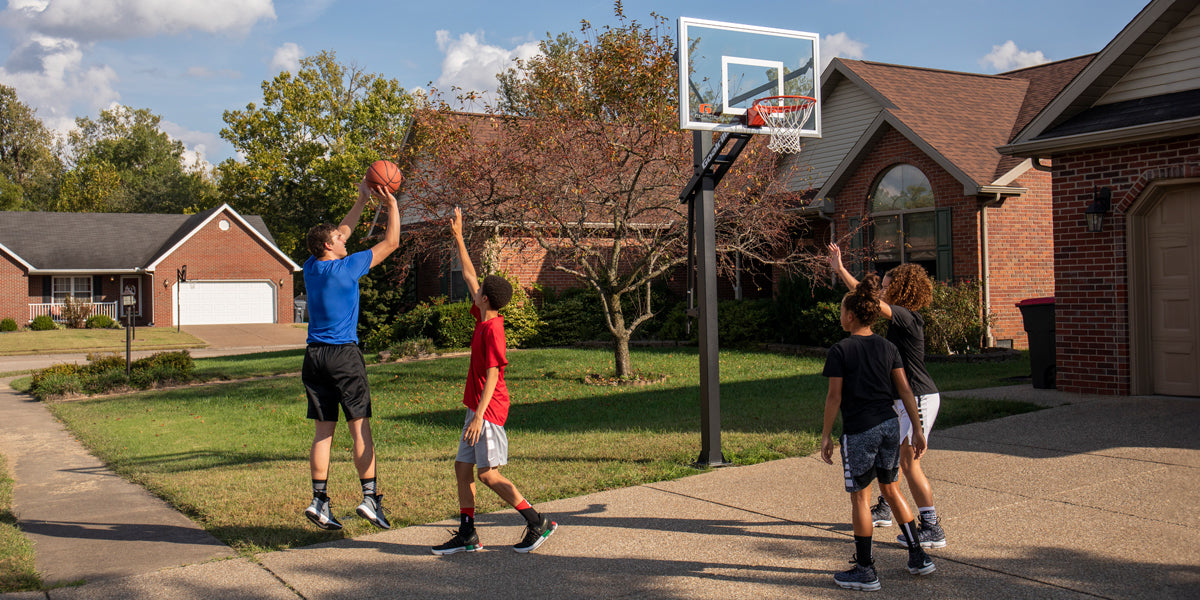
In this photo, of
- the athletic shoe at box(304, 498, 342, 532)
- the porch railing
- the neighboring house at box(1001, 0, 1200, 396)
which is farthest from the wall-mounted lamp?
the porch railing

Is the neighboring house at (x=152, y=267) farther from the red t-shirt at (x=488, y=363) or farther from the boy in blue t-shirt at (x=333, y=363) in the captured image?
the red t-shirt at (x=488, y=363)

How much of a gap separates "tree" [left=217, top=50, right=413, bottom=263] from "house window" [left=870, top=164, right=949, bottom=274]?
30012 millimetres

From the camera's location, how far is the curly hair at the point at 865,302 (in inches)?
183

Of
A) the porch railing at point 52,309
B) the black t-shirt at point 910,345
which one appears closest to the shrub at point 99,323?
the porch railing at point 52,309

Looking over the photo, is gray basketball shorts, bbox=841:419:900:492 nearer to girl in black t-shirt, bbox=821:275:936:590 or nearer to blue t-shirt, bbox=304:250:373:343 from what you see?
girl in black t-shirt, bbox=821:275:936:590

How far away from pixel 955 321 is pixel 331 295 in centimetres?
1268

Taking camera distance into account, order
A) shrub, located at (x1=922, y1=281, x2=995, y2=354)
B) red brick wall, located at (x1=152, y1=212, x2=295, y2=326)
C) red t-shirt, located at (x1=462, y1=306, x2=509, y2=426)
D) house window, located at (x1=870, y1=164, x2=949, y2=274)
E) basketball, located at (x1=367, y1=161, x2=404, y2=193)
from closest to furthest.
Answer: red t-shirt, located at (x1=462, y1=306, x2=509, y2=426)
basketball, located at (x1=367, y1=161, x2=404, y2=193)
shrub, located at (x1=922, y1=281, x2=995, y2=354)
house window, located at (x1=870, y1=164, x2=949, y2=274)
red brick wall, located at (x1=152, y1=212, x2=295, y2=326)

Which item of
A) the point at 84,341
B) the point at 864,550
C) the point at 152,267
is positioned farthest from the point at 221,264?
the point at 864,550

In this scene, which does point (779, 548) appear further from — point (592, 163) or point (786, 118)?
point (592, 163)

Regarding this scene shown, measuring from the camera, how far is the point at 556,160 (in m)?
13.0

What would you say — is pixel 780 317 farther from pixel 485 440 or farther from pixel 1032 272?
pixel 485 440

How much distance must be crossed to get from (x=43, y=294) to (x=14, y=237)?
343 centimetres

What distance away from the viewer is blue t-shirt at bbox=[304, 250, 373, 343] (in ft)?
17.9

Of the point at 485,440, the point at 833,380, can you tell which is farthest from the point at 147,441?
the point at 833,380
